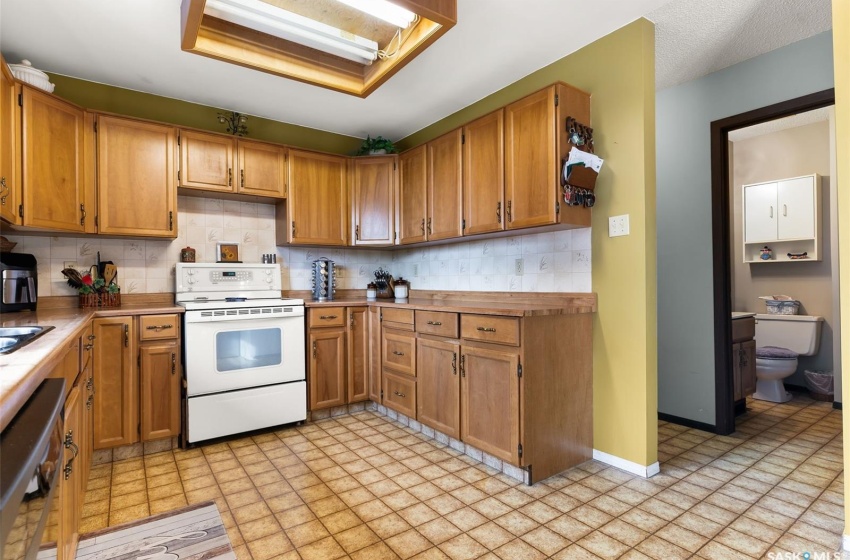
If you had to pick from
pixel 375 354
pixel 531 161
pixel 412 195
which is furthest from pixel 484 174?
pixel 375 354

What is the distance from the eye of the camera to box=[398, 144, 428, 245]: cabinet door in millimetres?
3514

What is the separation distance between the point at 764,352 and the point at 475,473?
3.00 m

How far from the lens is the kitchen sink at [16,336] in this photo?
3.98 ft

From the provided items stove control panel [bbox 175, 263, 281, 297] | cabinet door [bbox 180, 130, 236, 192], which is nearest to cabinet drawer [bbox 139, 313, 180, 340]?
stove control panel [bbox 175, 263, 281, 297]

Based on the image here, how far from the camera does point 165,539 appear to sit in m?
1.80

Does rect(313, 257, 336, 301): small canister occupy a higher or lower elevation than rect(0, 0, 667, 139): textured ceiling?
lower

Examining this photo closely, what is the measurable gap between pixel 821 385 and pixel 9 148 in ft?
19.9

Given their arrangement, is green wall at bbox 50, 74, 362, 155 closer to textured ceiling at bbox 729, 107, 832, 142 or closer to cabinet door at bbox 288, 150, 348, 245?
cabinet door at bbox 288, 150, 348, 245

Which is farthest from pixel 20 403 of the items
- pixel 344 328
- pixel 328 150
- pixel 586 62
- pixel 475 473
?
pixel 328 150

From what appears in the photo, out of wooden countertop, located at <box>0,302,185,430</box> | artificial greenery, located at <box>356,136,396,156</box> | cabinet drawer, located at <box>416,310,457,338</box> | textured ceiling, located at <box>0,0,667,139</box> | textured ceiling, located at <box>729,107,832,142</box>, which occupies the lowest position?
cabinet drawer, located at <box>416,310,457,338</box>

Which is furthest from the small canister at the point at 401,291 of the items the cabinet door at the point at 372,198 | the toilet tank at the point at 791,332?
the toilet tank at the point at 791,332

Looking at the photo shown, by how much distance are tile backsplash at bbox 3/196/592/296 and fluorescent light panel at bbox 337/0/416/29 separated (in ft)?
4.98

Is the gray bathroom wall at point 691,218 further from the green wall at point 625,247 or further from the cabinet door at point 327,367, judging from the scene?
the cabinet door at point 327,367

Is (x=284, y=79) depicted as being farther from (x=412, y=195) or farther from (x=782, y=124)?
(x=782, y=124)
